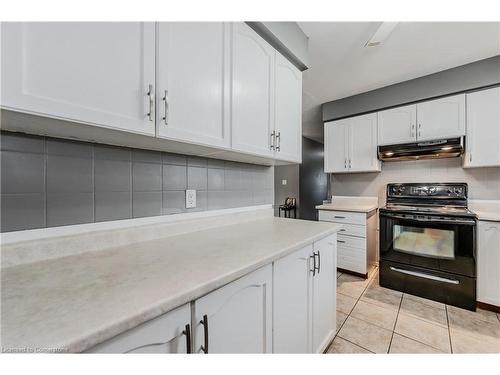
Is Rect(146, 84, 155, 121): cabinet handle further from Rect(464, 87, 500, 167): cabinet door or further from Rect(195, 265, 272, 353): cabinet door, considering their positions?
Rect(464, 87, 500, 167): cabinet door

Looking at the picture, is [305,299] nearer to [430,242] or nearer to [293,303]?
[293,303]

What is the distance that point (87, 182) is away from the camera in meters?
0.93

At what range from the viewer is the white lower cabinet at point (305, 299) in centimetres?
98

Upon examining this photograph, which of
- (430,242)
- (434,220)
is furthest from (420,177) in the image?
(430,242)

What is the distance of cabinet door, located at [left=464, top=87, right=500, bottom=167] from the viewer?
6.89ft

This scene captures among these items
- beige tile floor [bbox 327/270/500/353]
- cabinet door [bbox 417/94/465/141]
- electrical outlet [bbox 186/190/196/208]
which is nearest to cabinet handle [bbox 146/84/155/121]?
electrical outlet [bbox 186/190/196/208]

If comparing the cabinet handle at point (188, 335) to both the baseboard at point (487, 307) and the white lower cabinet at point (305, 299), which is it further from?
the baseboard at point (487, 307)

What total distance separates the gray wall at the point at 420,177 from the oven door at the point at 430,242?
765 millimetres

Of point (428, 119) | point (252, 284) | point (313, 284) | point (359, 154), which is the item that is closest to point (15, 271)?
point (252, 284)

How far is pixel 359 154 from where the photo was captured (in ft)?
9.68

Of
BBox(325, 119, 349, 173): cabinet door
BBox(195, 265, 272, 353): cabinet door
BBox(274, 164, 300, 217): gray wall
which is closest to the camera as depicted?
BBox(195, 265, 272, 353): cabinet door

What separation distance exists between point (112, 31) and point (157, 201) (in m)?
0.76

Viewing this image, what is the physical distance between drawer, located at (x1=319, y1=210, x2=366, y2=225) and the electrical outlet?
206cm

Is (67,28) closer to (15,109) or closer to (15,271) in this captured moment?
(15,109)
